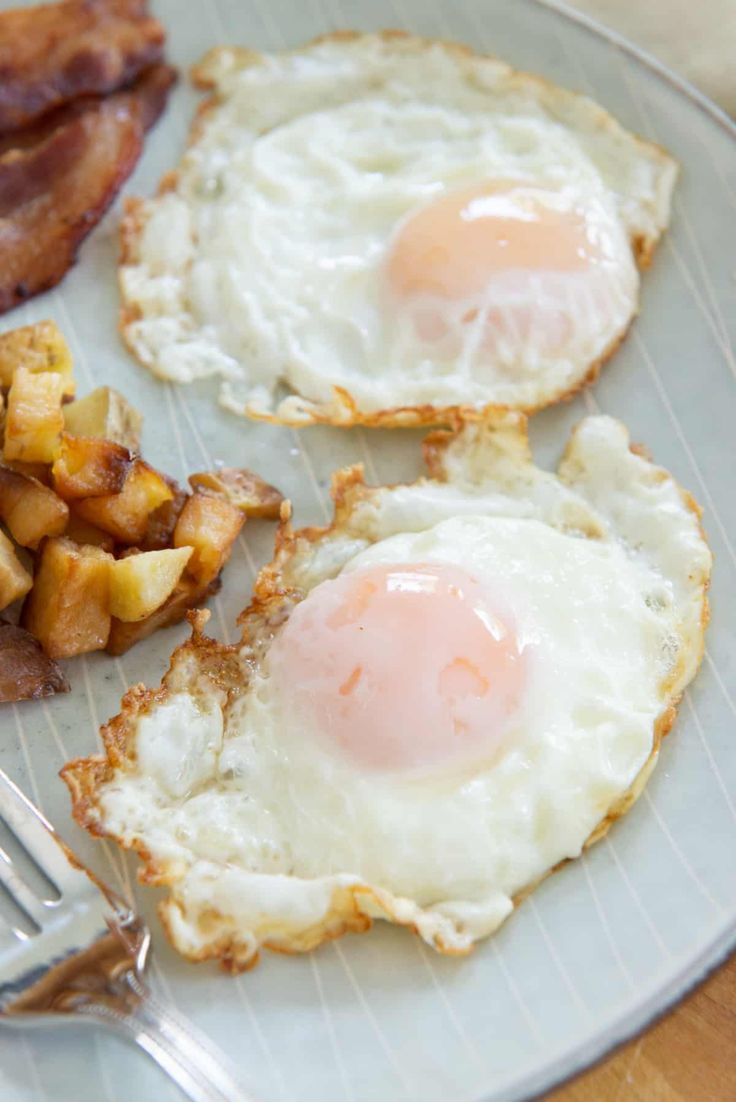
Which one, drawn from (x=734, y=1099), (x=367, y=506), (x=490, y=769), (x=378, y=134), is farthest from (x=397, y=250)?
(x=734, y=1099)

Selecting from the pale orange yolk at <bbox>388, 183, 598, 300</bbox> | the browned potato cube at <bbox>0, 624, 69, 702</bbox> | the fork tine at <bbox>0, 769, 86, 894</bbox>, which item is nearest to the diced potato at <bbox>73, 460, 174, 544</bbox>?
the browned potato cube at <bbox>0, 624, 69, 702</bbox>

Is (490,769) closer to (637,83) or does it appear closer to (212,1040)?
(212,1040)

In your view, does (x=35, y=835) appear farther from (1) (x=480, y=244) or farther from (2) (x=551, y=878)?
(1) (x=480, y=244)

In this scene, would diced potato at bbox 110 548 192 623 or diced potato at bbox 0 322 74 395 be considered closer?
diced potato at bbox 110 548 192 623

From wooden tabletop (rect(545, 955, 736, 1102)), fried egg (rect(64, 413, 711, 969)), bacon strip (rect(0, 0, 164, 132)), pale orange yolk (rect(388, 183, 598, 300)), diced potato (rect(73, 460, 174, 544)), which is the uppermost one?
bacon strip (rect(0, 0, 164, 132))

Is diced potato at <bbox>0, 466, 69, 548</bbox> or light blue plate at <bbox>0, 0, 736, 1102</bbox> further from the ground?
diced potato at <bbox>0, 466, 69, 548</bbox>

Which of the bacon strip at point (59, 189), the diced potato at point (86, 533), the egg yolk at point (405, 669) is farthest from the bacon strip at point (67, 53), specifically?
the egg yolk at point (405, 669)

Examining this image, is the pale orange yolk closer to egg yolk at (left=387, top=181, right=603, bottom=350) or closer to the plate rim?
egg yolk at (left=387, top=181, right=603, bottom=350)
